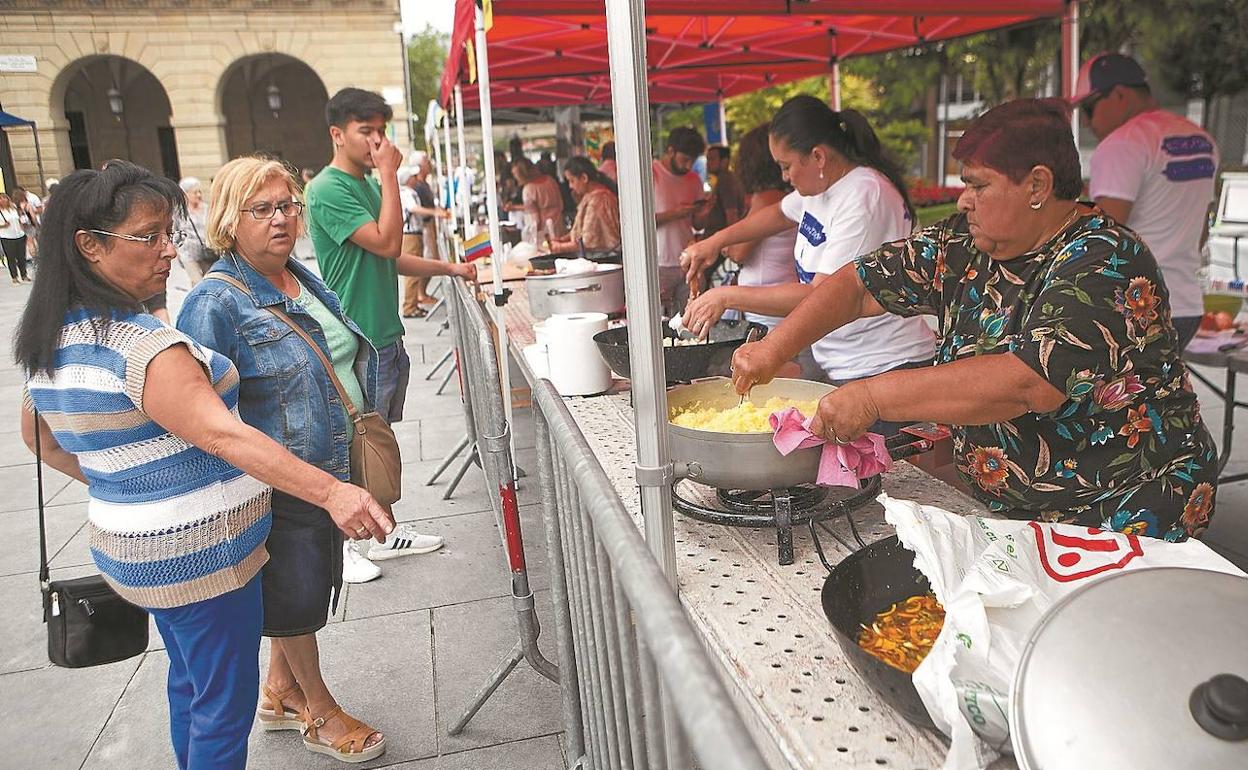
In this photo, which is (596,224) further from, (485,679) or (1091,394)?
(1091,394)

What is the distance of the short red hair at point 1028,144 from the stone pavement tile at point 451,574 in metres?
2.79

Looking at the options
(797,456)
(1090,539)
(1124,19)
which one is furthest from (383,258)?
(1124,19)

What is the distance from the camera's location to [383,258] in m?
3.81

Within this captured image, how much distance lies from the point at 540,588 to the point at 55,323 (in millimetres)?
2438

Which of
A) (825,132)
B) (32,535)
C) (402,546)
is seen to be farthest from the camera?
(32,535)

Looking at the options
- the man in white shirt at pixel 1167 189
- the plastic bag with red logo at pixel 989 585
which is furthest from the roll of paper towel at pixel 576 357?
the man in white shirt at pixel 1167 189

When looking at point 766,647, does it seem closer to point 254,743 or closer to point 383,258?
point 254,743

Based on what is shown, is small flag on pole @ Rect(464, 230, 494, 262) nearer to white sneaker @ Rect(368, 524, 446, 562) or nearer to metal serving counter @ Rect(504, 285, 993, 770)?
white sneaker @ Rect(368, 524, 446, 562)

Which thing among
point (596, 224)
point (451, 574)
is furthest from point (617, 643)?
point (596, 224)

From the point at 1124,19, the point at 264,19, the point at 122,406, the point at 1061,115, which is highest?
the point at 264,19

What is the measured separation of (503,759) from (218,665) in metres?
1.00

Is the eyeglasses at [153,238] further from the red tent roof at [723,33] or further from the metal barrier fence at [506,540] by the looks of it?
the red tent roof at [723,33]

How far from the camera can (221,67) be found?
70.4ft

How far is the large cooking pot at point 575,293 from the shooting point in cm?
371
